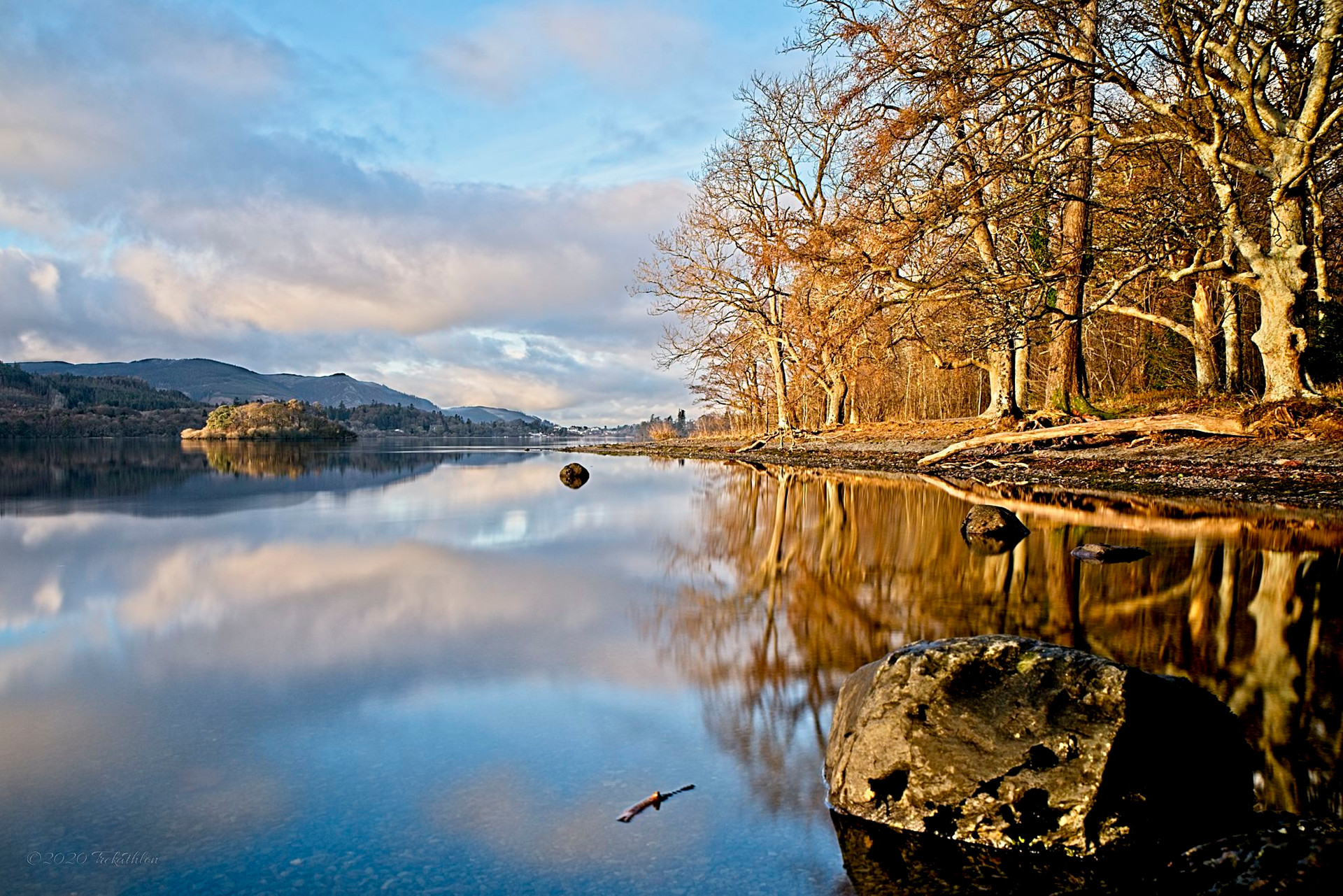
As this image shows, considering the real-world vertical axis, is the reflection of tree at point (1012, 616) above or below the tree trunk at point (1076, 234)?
below

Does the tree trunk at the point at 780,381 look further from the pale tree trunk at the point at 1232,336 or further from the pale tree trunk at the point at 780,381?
the pale tree trunk at the point at 1232,336

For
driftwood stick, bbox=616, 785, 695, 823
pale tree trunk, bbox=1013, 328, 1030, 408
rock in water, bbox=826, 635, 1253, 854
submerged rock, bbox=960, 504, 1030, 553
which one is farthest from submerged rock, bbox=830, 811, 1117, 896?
pale tree trunk, bbox=1013, 328, 1030, 408

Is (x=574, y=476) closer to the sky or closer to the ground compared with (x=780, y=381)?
closer to the ground

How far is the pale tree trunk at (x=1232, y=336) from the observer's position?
16922mm

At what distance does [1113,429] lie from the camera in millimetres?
13867

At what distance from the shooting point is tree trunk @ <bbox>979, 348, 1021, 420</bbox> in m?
18.8

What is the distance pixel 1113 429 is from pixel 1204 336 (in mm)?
6098

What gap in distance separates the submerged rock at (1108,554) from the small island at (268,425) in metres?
71.4

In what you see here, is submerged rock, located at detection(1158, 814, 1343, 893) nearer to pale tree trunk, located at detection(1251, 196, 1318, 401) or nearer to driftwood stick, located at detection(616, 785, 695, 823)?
driftwood stick, located at detection(616, 785, 695, 823)

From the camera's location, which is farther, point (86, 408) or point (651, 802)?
point (86, 408)

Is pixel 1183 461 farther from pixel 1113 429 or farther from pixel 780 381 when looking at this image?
pixel 780 381

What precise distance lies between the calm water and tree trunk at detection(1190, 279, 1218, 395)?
10.2 metres

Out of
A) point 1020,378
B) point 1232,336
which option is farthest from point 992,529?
point 1020,378

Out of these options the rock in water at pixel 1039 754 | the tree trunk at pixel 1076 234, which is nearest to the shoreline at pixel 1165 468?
the tree trunk at pixel 1076 234
